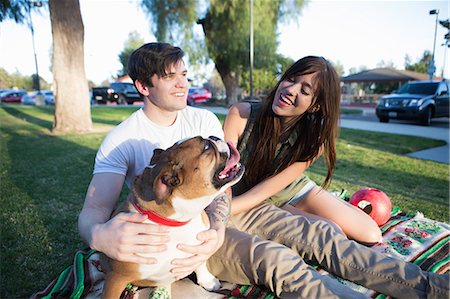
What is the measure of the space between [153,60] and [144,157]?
69cm

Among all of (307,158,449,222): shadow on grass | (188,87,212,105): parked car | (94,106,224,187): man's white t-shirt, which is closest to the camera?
(94,106,224,187): man's white t-shirt

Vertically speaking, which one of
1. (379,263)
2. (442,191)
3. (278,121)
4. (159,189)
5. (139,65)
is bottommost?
(442,191)

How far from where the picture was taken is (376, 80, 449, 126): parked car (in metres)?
13.2

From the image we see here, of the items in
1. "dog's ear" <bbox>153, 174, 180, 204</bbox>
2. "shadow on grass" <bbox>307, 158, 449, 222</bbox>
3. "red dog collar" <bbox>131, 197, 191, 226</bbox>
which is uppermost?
"dog's ear" <bbox>153, 174, 180, 204</bbox>

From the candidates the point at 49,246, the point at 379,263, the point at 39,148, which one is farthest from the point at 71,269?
the point at 39,148

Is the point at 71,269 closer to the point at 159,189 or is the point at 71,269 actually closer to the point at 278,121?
the point at 159,189

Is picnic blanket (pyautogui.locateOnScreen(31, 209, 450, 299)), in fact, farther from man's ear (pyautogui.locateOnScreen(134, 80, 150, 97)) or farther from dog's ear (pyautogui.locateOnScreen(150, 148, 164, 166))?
man's ear (pyautogui.locateOnScreen(134, 80, 150, 97))

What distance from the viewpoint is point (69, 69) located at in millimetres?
9766

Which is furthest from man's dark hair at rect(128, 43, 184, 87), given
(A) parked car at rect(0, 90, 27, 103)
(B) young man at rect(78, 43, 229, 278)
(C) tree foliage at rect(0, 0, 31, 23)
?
(A) parked car at rect(0, 90, 27, 103)

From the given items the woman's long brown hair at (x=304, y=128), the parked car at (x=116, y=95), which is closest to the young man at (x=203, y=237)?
the woman's long brown hair at (x=304, y=128)

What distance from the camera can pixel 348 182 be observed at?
18.3 feet

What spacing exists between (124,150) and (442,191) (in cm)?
512

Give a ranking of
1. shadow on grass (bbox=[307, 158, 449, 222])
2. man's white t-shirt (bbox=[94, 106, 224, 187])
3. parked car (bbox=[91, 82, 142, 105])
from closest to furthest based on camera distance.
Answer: man's white t-shirt (bbox=[94, 106, 224, 187]) < shadow on grass (bbox=[307, 158, 449, 222]) < parked car (bbox=[91, 82, 142, 105])

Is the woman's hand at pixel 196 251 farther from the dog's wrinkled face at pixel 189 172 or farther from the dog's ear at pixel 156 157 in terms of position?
the dog's ear at pixel 156 157
